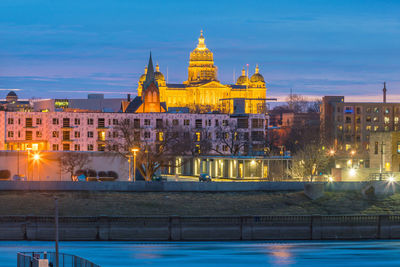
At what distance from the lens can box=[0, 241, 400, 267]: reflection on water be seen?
46.4m

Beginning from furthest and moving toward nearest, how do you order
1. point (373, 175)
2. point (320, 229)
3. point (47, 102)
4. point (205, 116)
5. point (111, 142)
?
1. point (47, 102)
2. point (205, 116)
3. point (111, 142)
4. point (373, 175)
5. point (320, 229)

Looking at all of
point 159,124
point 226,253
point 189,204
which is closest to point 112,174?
point 189,204

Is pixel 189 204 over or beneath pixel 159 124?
beneath

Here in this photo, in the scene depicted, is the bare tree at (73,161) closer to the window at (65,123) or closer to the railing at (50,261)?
the window at (65,123)

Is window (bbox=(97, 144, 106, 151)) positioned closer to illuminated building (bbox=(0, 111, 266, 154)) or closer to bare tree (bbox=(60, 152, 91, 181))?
illuminated building (bbox=(0, 111, 266, 154))

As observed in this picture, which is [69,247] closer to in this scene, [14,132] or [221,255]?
[221,255]

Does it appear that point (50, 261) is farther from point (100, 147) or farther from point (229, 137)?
point (229, 137)

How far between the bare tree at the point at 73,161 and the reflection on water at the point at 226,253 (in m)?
26.0

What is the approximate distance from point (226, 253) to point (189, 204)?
1396 centimetres

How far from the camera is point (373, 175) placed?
7494 centimetres

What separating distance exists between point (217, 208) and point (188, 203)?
2.61 metres

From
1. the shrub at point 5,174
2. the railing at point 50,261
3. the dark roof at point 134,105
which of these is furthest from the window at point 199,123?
the railing at point 50,261

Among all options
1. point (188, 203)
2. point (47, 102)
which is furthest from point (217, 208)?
point (47, 102)

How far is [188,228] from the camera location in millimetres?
54938
